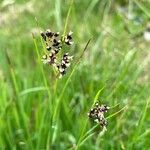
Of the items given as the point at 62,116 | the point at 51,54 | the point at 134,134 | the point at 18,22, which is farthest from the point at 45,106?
the point at 18,22

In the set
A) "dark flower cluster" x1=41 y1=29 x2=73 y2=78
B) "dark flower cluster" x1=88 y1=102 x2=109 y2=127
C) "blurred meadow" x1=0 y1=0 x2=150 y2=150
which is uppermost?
"blurred meadow" x1=0 y1=0 x2=150 y2=150

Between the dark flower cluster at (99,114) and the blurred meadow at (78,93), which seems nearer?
the dark flower cluster at (99,114)

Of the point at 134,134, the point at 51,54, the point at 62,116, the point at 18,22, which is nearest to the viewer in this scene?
the point at 51,54

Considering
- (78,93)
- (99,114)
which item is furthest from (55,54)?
(78,93)

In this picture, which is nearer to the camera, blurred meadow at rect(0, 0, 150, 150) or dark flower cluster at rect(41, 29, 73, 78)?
dark flower cluster at rect(41, 29, 73, 78)

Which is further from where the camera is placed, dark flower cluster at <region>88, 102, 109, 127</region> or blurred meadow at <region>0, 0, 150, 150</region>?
blurred meadow at <region>0, 0, 150, 150</region>

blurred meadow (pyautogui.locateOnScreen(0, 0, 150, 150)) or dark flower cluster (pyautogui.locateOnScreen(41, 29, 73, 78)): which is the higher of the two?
blurred meadow (pyautogui.locateOnScreen(0, 0, 150, 150))

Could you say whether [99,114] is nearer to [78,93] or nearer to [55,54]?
[55,54]

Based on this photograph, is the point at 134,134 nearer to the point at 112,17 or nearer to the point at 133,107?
the point at 133,107
